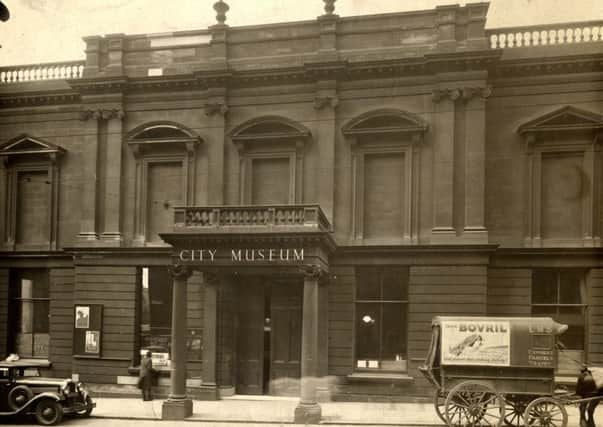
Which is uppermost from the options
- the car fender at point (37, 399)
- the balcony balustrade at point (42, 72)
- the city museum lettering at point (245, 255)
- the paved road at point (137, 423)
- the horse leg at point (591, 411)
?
the balcony balustrade at point (42, 72)

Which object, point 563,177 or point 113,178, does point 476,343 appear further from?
point 113,178

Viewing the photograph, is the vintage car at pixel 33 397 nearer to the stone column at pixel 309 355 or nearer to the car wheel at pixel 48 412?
the car wheel at pixel 48 412

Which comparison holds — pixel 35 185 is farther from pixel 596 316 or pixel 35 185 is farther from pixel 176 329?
pixel 596 316

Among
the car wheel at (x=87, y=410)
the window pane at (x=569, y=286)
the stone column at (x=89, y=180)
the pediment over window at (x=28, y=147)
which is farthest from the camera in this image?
the pediment over window at (x=28, y=147)

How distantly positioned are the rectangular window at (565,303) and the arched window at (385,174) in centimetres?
405

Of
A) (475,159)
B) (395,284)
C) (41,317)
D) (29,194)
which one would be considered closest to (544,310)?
(395,284)

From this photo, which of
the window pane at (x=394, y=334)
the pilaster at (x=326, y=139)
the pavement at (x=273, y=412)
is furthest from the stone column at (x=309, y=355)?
the pilaster at (x=326, y=139)

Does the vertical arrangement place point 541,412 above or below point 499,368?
below

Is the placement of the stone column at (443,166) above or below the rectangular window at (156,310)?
above

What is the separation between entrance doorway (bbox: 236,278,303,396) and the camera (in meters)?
21.8

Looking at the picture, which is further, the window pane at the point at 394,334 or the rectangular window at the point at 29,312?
the rectangular window at the point at 29,312

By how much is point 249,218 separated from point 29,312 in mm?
10761

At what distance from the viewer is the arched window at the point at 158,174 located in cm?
2283

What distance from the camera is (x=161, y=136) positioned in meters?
23.0
